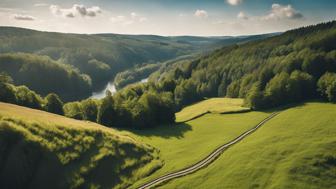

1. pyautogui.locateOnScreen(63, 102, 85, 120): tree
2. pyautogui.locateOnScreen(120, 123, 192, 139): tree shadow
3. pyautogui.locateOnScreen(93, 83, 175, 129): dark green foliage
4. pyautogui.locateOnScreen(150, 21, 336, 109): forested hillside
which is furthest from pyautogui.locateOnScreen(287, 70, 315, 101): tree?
pyautogui.locateOnScreen(63, 102, 85, 120): tree

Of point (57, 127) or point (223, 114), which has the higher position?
point (57, 127)

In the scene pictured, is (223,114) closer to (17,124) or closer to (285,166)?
(285,166)

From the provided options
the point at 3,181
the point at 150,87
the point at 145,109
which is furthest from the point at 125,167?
the point at 150,87

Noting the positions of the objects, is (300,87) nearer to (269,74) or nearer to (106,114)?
(269,74)

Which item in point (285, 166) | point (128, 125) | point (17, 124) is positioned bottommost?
point (128, 125)

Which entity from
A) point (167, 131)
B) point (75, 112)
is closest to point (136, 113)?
point (167, 131)

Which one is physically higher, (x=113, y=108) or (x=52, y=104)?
(x=113, y=108)
